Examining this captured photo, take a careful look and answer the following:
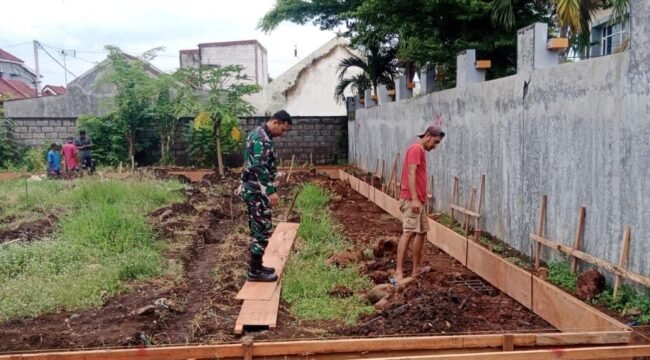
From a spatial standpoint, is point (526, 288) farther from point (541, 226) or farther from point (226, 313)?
point (226, 313)

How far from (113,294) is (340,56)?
2649 cm

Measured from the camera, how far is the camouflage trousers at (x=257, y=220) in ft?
19.1

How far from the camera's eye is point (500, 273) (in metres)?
6.04

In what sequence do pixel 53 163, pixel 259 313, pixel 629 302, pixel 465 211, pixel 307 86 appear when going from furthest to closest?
pixel 307 86
pixel 53 163
pixel 465 211
pixel 259 313
pixel 629 302

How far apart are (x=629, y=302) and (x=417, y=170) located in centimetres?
244

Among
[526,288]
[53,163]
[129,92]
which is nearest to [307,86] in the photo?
[129,92]

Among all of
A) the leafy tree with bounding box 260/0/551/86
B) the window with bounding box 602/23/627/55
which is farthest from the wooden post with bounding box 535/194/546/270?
the window with bounding box 602/23/627/55

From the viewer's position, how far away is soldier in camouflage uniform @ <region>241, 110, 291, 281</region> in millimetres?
5746

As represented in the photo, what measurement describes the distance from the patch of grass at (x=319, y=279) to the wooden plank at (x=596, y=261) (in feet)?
6.45

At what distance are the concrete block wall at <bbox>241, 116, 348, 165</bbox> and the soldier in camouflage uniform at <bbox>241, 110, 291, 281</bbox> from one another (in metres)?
14.7

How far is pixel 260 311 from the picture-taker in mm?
5082

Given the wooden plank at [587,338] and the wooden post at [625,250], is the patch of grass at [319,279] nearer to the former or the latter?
the wooden plank at [587,338]

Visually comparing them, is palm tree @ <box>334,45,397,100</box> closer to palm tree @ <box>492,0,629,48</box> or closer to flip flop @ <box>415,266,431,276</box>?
palm tree @ <box>492,0,629,48</box>

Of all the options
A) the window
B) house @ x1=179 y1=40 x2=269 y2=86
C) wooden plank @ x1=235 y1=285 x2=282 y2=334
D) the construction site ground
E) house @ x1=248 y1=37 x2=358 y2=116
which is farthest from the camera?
house @ x1=179 y1=40 x2=269 y2=86
